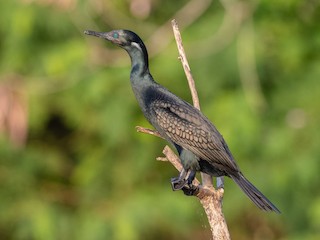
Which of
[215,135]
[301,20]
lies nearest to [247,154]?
[301,20]

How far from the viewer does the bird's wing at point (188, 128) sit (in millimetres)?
5980

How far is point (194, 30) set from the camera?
439 inches

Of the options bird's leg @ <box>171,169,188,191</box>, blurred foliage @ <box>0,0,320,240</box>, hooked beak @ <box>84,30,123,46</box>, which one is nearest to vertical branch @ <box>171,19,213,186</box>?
bird's leg @ <box>171,169,188,191</box>

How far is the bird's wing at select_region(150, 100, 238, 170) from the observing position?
5980mm

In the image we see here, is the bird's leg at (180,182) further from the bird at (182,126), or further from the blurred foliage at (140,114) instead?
the blurred foliage at (140,114)

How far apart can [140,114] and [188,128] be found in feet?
16.9

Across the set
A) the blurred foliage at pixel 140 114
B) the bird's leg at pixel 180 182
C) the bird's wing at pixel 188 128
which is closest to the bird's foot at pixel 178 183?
the bird's leg at pixel 180 182

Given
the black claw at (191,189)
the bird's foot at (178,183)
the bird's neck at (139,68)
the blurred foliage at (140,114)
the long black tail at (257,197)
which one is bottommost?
the blurred foliage at (140,114)

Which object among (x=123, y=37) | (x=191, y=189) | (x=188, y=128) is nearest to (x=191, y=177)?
(x=191, y=189)

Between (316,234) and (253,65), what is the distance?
1671mm

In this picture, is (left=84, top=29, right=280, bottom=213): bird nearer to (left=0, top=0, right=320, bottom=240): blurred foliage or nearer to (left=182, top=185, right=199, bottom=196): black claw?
(left=182, top=185, right=199, bottom=196): black claw

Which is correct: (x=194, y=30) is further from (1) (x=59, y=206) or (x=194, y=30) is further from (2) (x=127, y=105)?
(1) (x=59, y=206)

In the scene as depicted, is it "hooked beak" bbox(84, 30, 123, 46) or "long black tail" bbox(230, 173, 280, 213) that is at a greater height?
"hooked beak" bbox(84, 30, 123, 46)

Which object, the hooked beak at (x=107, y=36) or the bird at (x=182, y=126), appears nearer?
the bird at (x=182, y=126)
